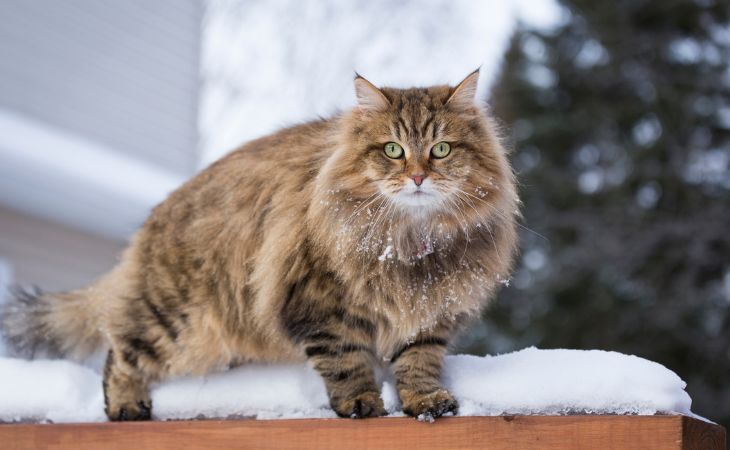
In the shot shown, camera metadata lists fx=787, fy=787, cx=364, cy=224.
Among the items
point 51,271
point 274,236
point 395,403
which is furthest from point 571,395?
point 51,271

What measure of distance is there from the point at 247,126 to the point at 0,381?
32.3 ft

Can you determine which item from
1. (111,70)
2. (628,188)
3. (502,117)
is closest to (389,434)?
(502,117)

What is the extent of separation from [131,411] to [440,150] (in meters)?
1.28

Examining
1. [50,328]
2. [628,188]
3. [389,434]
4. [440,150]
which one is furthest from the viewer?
[628,188]

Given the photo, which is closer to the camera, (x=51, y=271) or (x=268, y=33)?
(x=51, y=271)

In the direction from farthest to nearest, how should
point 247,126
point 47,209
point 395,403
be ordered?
point 247,126 → point 47,209 → point 395,403

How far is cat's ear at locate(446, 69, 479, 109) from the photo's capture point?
2252mm

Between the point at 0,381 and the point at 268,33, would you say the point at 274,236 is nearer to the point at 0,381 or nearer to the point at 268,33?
the point at 0,381

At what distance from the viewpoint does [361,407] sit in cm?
205

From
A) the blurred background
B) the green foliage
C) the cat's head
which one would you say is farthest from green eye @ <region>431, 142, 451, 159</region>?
the green foliage

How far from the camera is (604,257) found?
30.4ft

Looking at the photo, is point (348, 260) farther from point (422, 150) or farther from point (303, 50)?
point (303, 50)

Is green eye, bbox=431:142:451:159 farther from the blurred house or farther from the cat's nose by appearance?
the blurred house

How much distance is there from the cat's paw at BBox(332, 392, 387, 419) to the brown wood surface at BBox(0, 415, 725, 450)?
2.1 inches
